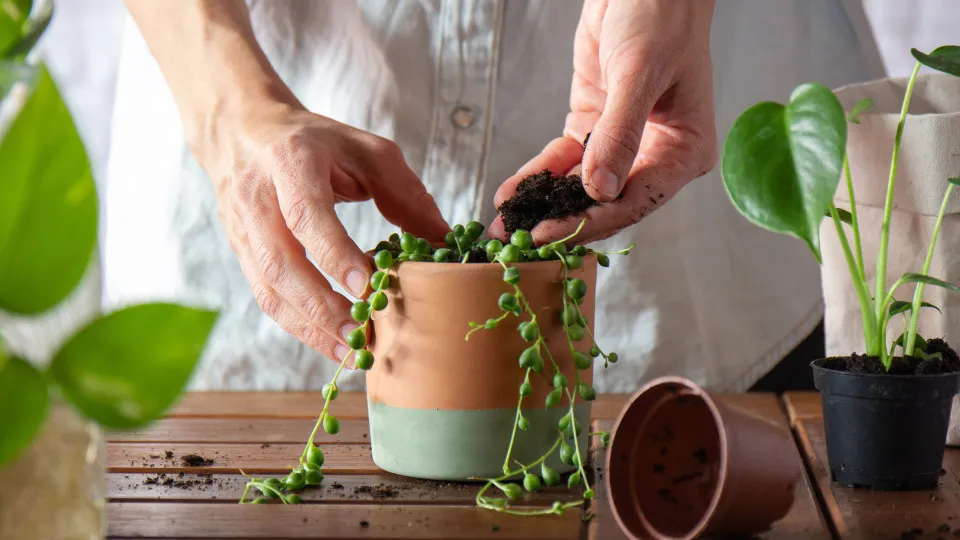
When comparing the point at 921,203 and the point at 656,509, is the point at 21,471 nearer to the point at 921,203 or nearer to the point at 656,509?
the point at 656,509

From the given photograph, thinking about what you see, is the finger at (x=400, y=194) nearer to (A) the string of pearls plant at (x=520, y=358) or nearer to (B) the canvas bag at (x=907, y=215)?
(A) the string of pearls plant at (x=520, y=358)

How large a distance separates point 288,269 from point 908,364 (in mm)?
526

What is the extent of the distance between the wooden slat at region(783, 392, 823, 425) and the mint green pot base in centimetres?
30

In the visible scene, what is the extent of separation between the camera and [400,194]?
2.91 ft

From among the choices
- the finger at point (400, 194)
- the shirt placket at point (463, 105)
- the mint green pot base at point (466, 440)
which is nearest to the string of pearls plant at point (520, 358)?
the mint green pot base at point (466, 440)

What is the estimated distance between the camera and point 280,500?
70 centimetres

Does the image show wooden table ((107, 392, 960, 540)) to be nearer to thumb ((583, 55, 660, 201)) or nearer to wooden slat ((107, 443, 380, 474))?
wooden slat ((107, 443, 380, 474))

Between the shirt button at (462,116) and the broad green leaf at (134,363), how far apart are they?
3.00 ft

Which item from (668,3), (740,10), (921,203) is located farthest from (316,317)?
(740,10)

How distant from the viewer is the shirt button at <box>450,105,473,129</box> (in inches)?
45.7

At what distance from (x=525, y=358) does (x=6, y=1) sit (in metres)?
0.43

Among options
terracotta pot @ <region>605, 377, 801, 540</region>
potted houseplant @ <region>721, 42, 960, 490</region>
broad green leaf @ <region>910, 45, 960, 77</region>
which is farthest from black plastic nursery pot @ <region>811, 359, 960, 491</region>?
broad green leaf @ <region>910, 45, 960, 77</region>

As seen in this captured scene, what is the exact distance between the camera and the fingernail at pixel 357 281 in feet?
2.47

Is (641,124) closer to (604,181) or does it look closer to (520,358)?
(604,181)
